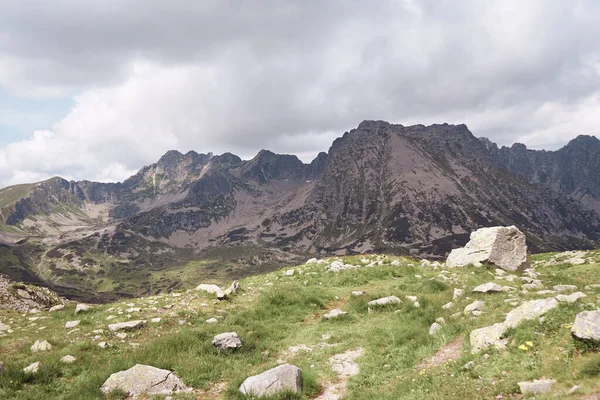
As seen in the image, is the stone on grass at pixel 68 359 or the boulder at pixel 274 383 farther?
the stone on grass at pixel 68 359

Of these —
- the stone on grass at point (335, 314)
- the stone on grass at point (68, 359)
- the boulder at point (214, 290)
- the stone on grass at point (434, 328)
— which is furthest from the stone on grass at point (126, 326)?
the stone on grass at point (434, 328)

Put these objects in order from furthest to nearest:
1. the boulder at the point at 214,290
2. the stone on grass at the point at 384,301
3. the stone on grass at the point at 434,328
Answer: the boulder at the point at 214,290 < the stone on grass at the point at 384,301 < the stone on grass at the point at 434,328

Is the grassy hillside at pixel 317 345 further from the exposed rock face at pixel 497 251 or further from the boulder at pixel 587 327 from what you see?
the exposed rock face at pixel 497 251

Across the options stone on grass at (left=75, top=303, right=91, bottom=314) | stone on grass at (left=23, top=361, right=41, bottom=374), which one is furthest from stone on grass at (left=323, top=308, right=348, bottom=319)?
stone on grass at (left=75, top=303, right=91, bottom=314)

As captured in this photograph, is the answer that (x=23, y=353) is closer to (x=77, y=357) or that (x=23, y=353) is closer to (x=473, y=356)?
(x=77, y=357)

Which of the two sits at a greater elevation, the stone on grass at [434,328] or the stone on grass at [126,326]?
the stone on grass at [126,326]

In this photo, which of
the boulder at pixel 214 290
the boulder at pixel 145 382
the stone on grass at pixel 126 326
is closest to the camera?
the boulder at pixel 145 382

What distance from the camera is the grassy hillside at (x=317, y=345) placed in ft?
31.9

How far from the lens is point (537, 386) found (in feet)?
27.2

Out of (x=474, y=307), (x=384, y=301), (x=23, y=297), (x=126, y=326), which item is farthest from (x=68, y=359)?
(x=474, y=307)

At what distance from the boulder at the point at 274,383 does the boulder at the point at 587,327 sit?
26.8ft

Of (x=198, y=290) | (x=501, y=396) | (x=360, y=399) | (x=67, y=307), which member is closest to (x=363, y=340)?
(x=360, y=399)

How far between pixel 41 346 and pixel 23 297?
1424cm

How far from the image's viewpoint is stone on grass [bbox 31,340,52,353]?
50.4ft
